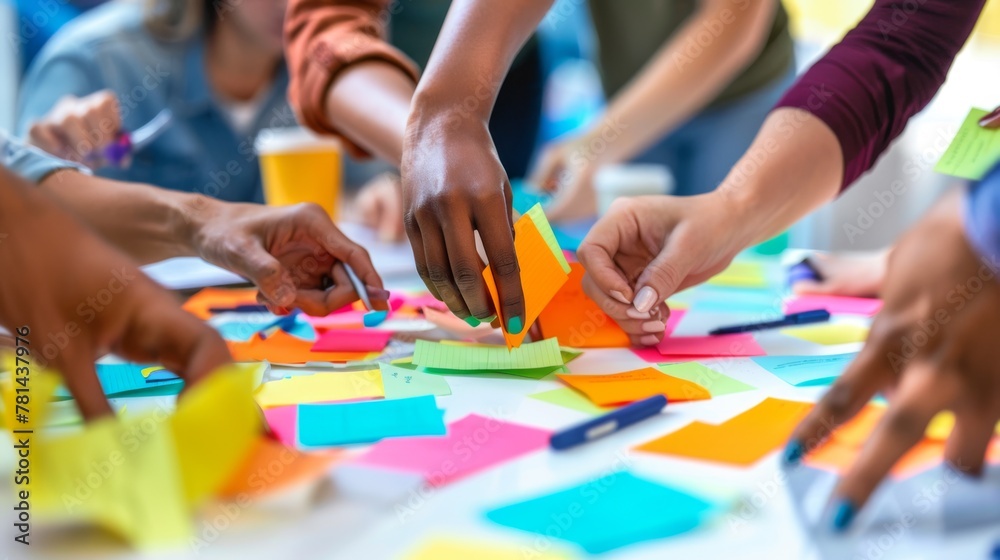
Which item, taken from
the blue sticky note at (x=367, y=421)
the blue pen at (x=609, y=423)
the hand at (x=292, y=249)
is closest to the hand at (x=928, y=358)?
the blue pen at (x=609, y=423)

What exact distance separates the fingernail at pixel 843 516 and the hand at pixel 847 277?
61 centimetres

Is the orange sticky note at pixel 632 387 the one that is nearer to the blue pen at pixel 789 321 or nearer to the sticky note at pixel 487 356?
the sticky note at pixel 487 356

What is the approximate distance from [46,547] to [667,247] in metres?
0.58

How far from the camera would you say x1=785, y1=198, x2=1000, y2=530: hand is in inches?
15.9

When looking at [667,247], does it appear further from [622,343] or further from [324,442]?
[324,442]

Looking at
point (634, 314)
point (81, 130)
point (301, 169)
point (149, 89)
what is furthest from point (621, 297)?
point (149, 89)

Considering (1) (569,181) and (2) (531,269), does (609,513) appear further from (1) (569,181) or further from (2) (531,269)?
(1) (569,181)

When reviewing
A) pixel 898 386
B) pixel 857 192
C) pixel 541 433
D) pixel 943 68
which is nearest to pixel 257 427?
pixel 541 433

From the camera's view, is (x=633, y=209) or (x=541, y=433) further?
(x=633, y=209)

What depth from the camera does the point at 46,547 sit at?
1.35 ft

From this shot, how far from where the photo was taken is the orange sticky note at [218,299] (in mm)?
946

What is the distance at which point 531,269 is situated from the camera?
0.72 metres

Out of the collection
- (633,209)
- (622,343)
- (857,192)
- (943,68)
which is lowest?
(857,192)

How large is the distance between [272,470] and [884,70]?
76 centimetres
